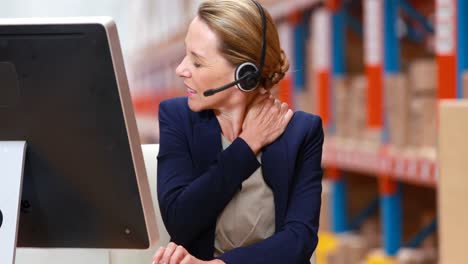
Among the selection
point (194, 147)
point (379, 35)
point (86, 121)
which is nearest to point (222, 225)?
point (194, 147)

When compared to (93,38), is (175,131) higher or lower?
lower

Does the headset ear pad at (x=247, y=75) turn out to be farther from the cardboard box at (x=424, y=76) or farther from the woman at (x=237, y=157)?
the cardboard box at (x=424, y=76)

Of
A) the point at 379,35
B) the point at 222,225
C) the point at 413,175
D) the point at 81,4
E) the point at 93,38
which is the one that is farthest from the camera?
the point at 81,4

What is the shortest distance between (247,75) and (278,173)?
0.15m

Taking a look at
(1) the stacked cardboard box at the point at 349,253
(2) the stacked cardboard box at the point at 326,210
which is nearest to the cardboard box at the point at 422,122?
Result: (1) the stacked cardboard box at the point at 349,253

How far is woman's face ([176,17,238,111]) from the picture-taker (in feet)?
4.83

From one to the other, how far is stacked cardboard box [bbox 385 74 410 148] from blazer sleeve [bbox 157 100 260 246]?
2012 millimetres

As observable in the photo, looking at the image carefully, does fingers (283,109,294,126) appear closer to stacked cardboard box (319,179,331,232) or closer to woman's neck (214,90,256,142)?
woman's neck (214,90,256,142)

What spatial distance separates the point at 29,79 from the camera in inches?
53.0

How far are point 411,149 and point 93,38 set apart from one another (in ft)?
7.48

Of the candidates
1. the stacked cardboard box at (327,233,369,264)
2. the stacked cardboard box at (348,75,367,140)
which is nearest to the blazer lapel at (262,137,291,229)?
the stacked cardboard box at (348,75,367,140)

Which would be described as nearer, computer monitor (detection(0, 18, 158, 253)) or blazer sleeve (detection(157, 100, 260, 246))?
computer monitor (detection(0, 18, 158, 253))

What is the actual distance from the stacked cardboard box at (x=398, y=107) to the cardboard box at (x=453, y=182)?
6.15 feet

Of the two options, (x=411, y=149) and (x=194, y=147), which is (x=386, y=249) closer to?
(x=411, y=149)
